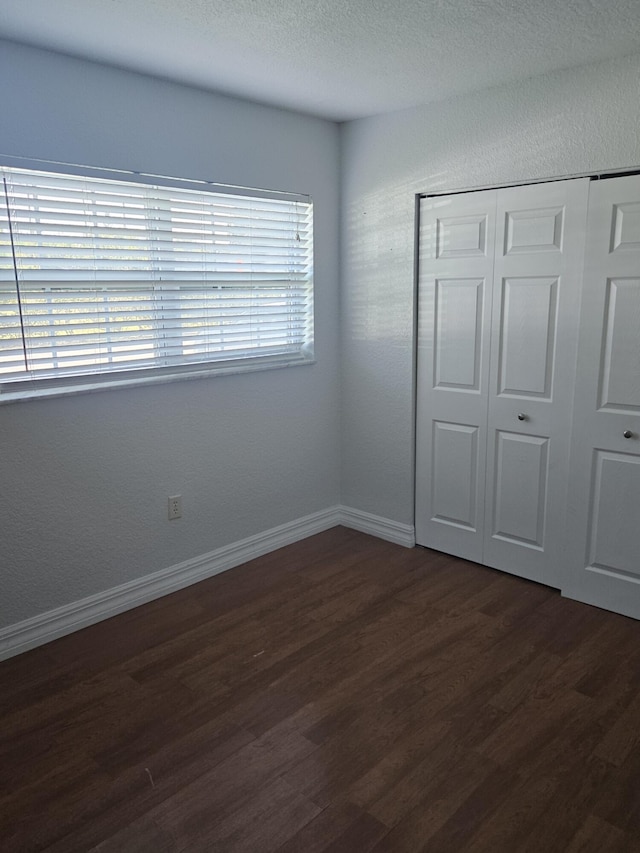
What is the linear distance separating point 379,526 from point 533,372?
1370 mm

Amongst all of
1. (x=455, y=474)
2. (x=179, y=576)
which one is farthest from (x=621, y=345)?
(x=179, y=576)

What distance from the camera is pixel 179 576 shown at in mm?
3377

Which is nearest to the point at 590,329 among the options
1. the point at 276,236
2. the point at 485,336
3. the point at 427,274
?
the point at 485,336

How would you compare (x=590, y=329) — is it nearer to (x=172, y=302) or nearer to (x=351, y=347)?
(x=351, y=347)

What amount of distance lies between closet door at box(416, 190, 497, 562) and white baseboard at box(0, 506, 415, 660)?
0.33 metres

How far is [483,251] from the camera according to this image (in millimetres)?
3311

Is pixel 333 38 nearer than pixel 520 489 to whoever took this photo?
Yes

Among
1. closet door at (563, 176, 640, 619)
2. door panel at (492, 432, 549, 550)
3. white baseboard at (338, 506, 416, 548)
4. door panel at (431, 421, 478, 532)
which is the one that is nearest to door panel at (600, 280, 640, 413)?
closet door at (563, 176, 640, 619)

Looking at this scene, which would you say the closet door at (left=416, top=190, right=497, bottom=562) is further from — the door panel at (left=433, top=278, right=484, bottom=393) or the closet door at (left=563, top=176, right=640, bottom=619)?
the closet door at (left=563, top=176, right=640, bottom=619)

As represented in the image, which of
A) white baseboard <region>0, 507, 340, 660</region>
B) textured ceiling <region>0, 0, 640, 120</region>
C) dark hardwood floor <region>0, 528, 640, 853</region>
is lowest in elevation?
dark hardwood floor <region>0, 528, 640, 853</region>

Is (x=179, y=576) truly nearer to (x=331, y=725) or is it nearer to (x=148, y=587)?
(x=148, y=587)

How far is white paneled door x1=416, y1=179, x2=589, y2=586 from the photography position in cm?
309

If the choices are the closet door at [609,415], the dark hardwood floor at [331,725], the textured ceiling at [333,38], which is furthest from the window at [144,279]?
the closet door at [609,415]

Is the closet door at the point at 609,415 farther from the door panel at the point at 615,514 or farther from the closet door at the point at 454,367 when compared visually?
the closet door at the point at 454,367
